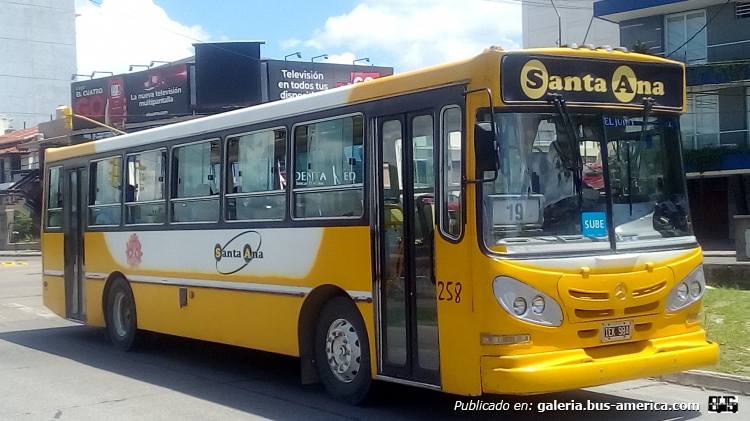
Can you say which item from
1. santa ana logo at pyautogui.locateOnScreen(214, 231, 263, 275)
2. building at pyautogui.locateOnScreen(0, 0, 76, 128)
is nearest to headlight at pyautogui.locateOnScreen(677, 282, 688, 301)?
santa ana logo at pyautogui.locateOnScreen(214, 231, 263, 275)

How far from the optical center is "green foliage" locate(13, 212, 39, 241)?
176 feet

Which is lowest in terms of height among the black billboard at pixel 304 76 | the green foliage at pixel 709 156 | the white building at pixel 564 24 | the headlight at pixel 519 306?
the headlight at pixel 519 306

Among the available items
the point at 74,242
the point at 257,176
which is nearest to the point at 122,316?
the point at 74,242

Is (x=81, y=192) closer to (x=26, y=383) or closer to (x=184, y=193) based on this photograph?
(x=184, y=193)

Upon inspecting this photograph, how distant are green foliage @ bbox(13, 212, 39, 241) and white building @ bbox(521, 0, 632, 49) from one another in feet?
103

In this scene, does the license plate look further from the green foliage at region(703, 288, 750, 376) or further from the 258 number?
the green foliage at region(703, 288, 750, 376)

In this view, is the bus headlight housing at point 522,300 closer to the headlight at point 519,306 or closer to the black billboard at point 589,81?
the headlight at point 519,306

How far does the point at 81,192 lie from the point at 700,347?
9579mm

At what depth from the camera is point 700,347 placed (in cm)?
733

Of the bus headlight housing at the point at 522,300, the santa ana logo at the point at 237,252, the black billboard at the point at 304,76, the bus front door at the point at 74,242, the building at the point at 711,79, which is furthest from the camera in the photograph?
the black billboard at the point at 304,76

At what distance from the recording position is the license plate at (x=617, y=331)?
687 centimetres

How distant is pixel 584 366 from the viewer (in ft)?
21.8

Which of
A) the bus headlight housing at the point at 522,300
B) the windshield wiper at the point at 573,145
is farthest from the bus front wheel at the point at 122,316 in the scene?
the windshield wiper at the point at 573,145

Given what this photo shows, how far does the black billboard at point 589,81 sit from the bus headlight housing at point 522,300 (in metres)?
1.40
